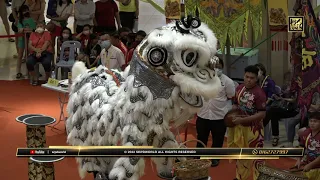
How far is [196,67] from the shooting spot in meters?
4.25

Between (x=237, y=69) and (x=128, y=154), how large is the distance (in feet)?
16.4

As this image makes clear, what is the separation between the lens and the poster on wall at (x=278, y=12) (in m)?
7.21

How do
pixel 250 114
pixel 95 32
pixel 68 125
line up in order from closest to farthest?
pixel 68 125
pixel 250 114
pixel 95 32

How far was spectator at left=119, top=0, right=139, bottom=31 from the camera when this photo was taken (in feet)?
37.0

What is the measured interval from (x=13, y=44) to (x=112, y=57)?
5.15 meters

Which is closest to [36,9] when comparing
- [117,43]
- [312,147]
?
[117,43]

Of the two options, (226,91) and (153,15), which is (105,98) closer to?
(226,91)

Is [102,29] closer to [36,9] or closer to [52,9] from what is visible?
[52,9]

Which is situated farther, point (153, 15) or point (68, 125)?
point (153, 15)

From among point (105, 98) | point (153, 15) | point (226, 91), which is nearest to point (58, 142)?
point (226, 91)

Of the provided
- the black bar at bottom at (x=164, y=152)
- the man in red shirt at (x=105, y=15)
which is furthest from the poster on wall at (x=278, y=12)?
the man in red shirt at (x=105, y=15)

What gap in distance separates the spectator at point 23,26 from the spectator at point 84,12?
0.74 m

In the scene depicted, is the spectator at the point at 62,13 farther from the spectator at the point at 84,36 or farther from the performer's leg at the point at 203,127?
the performer's leg at the point at 203,127

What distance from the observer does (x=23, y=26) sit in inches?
411
